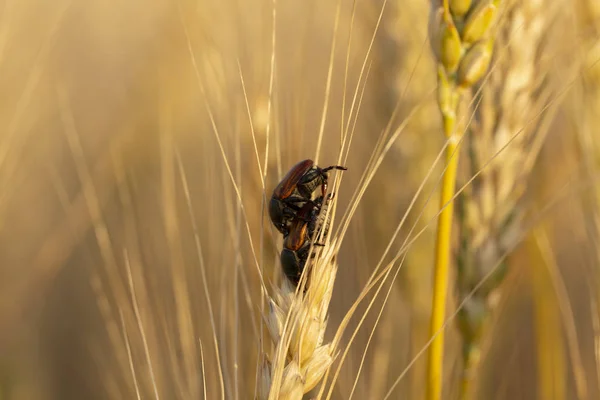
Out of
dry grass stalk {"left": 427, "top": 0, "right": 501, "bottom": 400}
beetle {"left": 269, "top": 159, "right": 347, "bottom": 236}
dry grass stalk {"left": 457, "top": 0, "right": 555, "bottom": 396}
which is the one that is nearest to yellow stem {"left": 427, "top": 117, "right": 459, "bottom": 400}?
dry grass stalk {"left": 427, "top": 0, "right": 501, "bottom": 400}

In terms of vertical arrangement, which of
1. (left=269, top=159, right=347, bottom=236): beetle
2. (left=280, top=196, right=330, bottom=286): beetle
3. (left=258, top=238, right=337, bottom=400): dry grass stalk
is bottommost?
(left=258, top=238, right=337, bottom=400): dry grass stalk

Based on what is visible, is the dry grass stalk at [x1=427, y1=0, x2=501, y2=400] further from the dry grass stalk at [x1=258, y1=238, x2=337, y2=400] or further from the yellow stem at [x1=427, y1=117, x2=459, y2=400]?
the dry grass stalk at [x1=258, y1=238, x2=337, y2=400]

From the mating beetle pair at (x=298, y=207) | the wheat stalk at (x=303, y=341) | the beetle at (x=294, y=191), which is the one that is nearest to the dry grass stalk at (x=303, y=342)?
the wheat stalk at (x=303, y=341)

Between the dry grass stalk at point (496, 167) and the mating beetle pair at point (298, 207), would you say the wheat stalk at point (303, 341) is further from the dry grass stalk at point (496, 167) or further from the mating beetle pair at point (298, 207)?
the dry grass stalk at point (496, 167)

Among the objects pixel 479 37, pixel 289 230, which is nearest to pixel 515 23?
pixel 479 37

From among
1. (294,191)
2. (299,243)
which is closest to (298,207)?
(294,191)

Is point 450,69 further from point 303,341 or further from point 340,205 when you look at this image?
point 340,205
